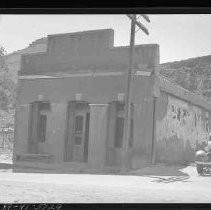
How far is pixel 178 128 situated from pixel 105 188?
1848mm

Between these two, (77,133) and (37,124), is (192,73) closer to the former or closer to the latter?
(77,133)

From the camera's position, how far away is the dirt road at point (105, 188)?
278 inches

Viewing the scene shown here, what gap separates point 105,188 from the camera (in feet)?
23.6

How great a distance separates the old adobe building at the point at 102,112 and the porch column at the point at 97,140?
0.02m

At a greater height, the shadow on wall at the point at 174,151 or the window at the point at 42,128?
the window at the point at 42,128

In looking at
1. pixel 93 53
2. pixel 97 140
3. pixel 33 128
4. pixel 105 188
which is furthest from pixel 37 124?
pixel 105 188

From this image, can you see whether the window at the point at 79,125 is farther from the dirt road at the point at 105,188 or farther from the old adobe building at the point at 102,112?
the dirt road at the point at 105,188

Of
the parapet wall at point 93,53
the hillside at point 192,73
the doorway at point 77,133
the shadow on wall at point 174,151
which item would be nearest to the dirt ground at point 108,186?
the shadow on wall at point 174,151

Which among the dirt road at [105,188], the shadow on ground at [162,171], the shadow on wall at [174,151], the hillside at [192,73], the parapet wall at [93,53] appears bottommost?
the dirt road at [105,188]

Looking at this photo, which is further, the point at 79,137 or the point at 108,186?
the point at 79,137

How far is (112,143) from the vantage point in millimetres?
7633

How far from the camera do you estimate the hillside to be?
777cm

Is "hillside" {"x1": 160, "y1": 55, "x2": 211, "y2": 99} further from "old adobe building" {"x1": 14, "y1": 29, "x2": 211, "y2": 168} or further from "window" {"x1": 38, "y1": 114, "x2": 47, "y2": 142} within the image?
"window" {"x1": 38, "y1": 114, "x2": 47, "y2": 142}
